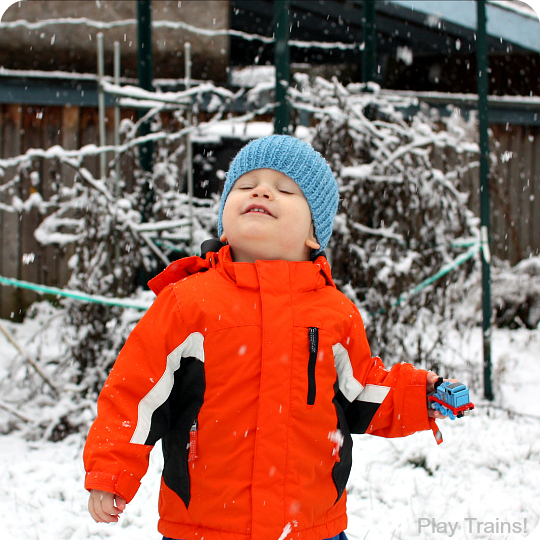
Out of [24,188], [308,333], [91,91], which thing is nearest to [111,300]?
[308,333]

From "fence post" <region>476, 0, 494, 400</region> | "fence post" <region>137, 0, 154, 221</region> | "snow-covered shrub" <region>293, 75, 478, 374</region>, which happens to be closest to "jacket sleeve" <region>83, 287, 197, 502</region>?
"snow-covered shrub" <region>293, 75, 478, 374</region>

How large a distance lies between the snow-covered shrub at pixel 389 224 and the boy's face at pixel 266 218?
206 centimetres

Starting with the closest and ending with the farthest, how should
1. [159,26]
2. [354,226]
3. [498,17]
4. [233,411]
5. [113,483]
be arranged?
[113,483], [233,411], [354,226], [159,26], [498,17]

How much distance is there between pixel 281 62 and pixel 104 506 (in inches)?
103

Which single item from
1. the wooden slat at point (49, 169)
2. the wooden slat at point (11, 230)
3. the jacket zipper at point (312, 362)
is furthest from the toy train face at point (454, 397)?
the wooden slat at point (11, 230)

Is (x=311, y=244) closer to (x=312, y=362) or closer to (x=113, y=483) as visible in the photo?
(x=312, y=362)

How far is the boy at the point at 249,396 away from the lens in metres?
1.25

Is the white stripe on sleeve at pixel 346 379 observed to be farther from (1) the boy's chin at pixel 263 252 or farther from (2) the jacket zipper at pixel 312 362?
(1) the boy's chin at pixel 263 252

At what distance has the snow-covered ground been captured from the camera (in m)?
2.19

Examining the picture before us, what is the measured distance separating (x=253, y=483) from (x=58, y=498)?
1.57 m

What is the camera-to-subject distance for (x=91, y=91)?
5.28 meters

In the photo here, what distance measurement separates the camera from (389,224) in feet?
12.0

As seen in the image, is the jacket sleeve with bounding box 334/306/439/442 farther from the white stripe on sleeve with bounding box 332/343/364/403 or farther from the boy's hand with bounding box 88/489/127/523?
the boy's hand with bounding box 88/489/127/523

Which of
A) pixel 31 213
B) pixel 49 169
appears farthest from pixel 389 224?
pixel 31 213
